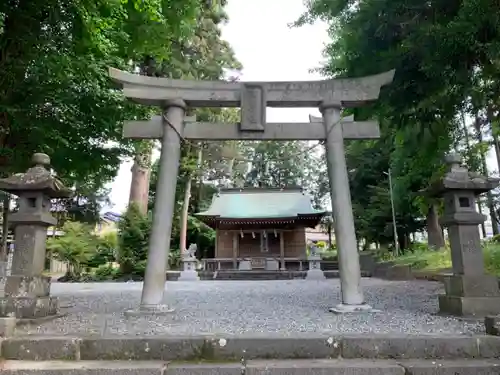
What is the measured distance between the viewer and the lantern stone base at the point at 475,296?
4418mm

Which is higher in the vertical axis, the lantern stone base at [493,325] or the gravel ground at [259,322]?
the lantern stone base at [493,325]

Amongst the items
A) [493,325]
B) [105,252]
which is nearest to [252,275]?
[105,252]

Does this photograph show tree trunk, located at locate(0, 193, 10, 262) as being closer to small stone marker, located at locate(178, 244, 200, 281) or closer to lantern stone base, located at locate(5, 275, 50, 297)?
small stone marker, located at locate(178, 244, 200, 281)

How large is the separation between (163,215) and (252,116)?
6.24ft

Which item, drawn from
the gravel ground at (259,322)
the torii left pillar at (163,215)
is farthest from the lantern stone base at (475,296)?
the torii left pillar at (163,215)

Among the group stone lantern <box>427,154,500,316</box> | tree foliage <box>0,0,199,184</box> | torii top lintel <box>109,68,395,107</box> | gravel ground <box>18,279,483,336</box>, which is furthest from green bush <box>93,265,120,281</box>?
stone lantern <box>427,154,500,316</box>

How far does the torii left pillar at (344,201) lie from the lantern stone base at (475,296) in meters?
1.05

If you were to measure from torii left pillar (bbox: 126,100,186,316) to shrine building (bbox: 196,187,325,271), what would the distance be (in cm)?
1452

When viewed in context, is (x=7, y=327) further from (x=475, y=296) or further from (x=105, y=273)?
(x=105, y=273)

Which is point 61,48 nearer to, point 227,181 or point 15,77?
point 15,77

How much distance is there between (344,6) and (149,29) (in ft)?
11.5

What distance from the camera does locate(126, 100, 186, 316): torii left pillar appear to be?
16.7 ft

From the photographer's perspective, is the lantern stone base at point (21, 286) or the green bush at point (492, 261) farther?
the green bush at point (492, 261)

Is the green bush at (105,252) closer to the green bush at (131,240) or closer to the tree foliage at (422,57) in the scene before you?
the green bush at (131,240)
